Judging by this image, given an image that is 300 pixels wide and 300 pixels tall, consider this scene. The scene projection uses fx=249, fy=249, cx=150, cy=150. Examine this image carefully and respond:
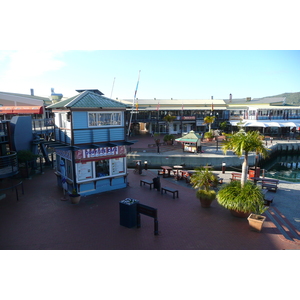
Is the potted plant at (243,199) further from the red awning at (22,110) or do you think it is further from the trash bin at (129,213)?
the red awning at (22,110)

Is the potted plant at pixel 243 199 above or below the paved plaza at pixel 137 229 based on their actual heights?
above

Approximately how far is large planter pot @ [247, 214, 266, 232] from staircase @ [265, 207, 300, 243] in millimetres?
908

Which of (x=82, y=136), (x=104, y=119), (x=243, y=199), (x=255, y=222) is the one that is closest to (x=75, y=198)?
(x=82, y=136)

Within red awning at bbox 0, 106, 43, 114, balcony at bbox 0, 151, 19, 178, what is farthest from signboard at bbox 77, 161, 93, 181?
red awning at bbox 0, 106, 43, 114

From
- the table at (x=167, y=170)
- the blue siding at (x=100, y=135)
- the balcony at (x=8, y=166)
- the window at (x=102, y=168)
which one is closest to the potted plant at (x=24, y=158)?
→ the balcony at (x=8, y=166)

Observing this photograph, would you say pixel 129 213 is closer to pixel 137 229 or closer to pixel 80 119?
pixel 137 229

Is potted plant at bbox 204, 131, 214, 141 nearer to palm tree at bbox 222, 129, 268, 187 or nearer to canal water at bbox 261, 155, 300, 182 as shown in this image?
canal water at bbox 261, 155, 300, 182

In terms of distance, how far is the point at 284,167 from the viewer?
30.9 metres

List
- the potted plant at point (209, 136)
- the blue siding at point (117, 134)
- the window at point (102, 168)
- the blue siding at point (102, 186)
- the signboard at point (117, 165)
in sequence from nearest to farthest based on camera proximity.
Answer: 1. the blue siding at point (102, 186)
2. the window at point (102, 168)
3. the blue siding at point (117, 134)
4. the signboard at point (117, 165)
5. the potted plant at point (209, 136)

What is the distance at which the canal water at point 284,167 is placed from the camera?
26261mm

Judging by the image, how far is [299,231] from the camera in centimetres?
990

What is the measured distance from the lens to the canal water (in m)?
26.3

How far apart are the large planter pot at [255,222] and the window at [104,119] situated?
29.9 feet

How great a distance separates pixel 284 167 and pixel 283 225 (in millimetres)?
23280
